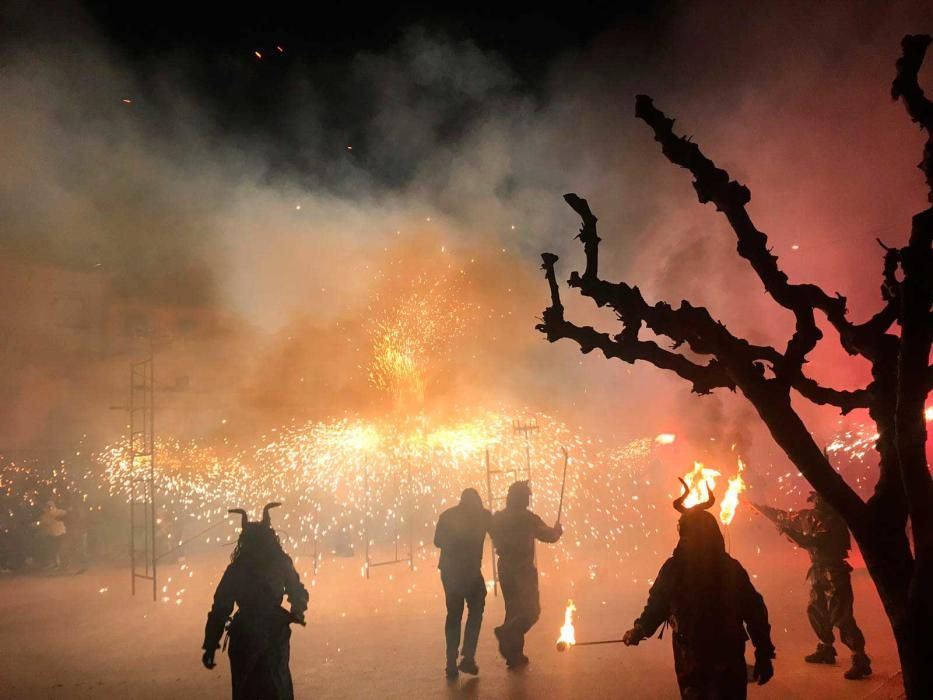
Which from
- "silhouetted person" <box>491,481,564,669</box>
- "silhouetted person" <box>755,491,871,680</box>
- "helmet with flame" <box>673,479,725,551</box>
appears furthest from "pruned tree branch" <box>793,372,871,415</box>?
"silhouetted person" <box>491,481,564,669</box>

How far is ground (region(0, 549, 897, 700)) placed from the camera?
6449mm

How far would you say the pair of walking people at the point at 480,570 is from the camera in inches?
277

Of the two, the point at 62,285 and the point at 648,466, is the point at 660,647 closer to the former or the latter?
the point at 648,466

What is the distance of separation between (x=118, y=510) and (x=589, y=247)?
20085 millimetres

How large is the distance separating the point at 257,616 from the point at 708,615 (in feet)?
10.4

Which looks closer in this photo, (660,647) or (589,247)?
(589,247)

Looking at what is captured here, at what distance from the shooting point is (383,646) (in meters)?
8.28

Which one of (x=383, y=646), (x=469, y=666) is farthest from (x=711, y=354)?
(x=383, y=646)

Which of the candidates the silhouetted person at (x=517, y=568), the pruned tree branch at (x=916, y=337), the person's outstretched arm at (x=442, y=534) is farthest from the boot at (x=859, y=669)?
the person's outstretched arm at (x=442, y=534)

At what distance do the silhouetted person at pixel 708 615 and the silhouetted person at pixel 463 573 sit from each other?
296 centimetres

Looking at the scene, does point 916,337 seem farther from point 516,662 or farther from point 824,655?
point 516,662

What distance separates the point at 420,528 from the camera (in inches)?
851

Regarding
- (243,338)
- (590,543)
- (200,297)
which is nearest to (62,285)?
(200,297)

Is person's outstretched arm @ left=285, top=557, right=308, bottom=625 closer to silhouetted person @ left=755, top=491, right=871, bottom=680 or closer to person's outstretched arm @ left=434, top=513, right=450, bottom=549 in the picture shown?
person's outstretched arm @ left=434, top=513, right=450, bottom=549
